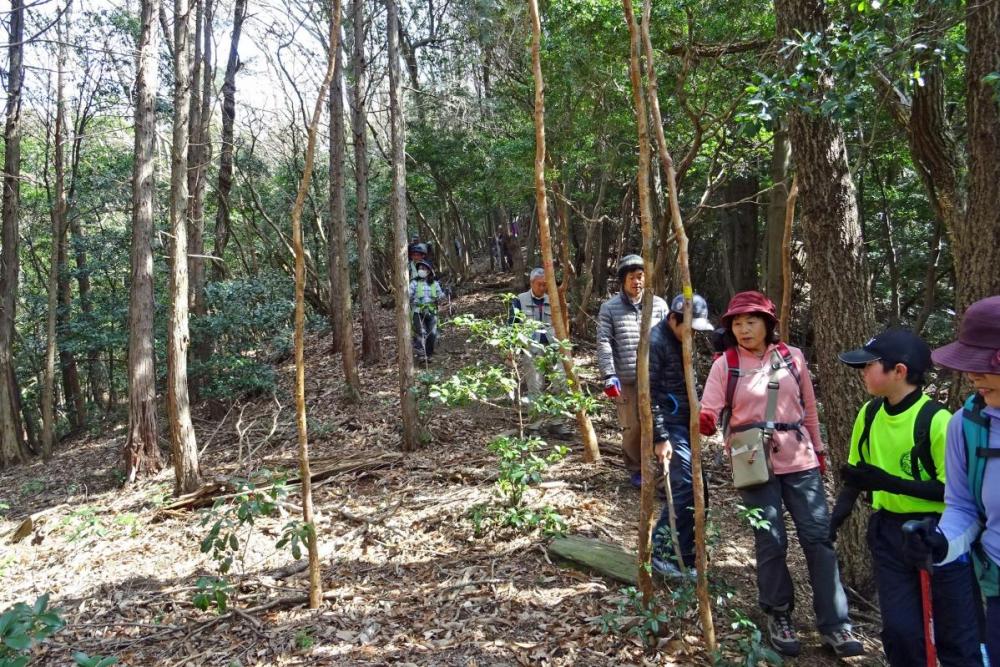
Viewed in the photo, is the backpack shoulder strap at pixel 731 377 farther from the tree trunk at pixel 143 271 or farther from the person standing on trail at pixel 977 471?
the tree trunk at pixel 143 271

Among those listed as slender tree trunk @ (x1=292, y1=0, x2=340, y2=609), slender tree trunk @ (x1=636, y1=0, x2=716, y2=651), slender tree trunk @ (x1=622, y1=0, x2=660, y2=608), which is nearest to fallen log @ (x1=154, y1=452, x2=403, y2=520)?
slender tree trunk @ (x1=292, y1=0, x2=340, y2=609)

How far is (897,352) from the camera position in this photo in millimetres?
2957

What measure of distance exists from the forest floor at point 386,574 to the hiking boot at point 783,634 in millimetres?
154

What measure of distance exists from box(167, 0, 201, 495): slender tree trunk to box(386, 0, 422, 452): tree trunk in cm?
235

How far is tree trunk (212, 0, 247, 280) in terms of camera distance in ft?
50.7

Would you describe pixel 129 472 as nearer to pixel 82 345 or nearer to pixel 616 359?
pixel 82 345

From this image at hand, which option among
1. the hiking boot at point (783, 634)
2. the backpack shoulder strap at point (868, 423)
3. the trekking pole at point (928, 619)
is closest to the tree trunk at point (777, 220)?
the hiking boot at point (783, 634)

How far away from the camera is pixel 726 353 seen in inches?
147

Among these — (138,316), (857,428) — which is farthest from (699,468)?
(138,316)

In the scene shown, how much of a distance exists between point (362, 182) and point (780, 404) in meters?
9.18

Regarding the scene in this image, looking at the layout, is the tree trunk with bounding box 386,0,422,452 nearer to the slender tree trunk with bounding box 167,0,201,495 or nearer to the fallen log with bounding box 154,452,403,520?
the fallen log with bounding box 154,452,403,520

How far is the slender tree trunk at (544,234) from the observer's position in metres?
4.44

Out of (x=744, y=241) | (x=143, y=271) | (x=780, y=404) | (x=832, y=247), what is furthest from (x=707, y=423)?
(x=744, y=241)

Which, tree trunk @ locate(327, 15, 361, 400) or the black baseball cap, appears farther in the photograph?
tree trunk @ locate(327, 15, 361, 400)
